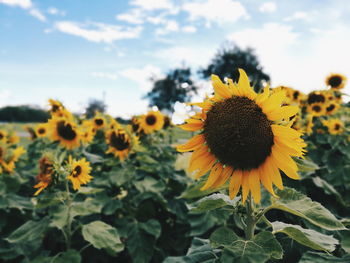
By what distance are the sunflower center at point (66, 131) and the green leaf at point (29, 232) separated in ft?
5.59

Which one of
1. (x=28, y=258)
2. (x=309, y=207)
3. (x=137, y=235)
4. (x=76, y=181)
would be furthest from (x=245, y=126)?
(x=28, y=258)

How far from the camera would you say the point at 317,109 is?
5.20m

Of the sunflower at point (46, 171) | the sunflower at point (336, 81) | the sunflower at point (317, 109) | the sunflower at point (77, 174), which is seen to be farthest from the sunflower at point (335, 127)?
the sunflower at point (46, 171)

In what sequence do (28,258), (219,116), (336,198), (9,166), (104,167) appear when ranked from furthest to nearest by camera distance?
(104,167)
(9,166)
(336,198)
(28,258)
(219,116)

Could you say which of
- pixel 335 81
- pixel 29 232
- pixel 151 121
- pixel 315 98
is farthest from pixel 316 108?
pixel 29 232

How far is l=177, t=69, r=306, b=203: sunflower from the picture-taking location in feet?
4.76

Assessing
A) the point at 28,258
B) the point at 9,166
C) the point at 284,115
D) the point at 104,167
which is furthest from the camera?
the point at 104,167

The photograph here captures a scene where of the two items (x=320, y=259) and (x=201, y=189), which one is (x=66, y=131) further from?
(x=320, y=259)

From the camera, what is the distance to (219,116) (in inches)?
61.1

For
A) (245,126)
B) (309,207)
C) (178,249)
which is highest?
(245,126)

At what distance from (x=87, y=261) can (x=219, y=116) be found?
8.57 ft

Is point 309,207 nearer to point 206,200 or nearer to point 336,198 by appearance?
point 206,200

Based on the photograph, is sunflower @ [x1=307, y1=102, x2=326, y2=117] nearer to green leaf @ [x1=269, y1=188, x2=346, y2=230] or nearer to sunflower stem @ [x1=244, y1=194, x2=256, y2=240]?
green leaf @ [x1=269, y1=188, x2=346, y2=230]

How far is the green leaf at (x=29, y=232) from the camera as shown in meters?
2.66
